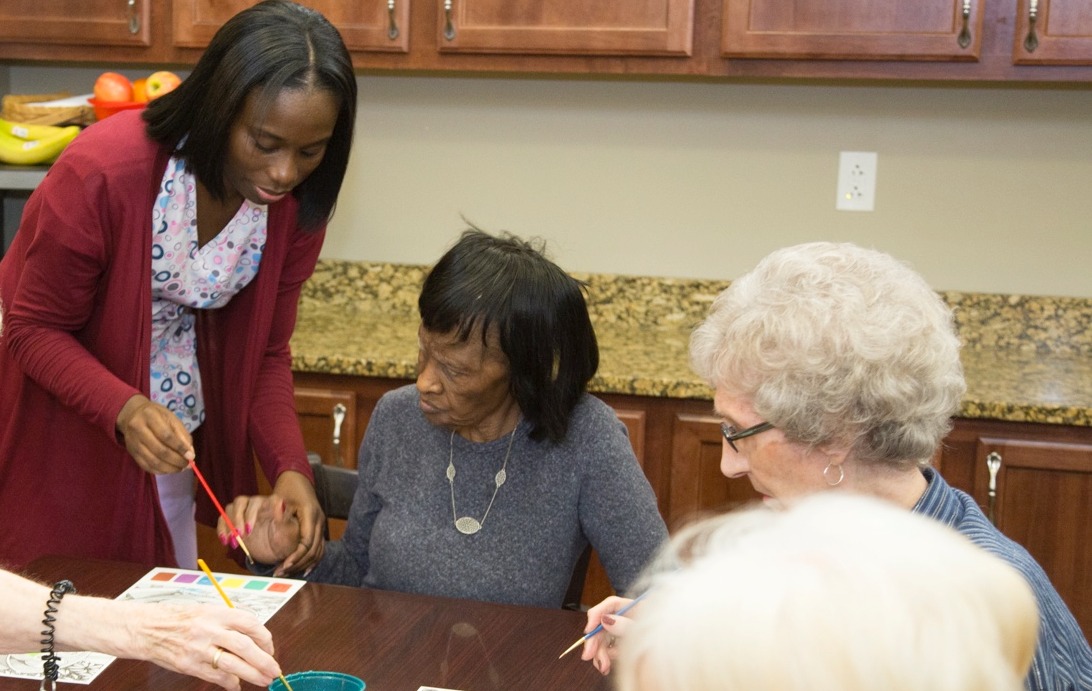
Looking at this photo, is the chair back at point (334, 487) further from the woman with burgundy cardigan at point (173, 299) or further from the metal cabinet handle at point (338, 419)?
the metal cabinet handle at point (338, 419)

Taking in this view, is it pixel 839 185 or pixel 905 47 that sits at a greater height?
pixel 905 47

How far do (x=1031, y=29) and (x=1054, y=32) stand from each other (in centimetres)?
5

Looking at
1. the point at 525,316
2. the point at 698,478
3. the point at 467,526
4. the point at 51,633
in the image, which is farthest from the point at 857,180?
the point at 51,633

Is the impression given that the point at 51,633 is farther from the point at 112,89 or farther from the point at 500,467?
the point at 112,89

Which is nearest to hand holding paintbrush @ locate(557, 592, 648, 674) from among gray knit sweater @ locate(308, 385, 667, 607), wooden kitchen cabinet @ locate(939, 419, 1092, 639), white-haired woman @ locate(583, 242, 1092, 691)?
white-haired woman @ locate(583, 242, 1092, 691)

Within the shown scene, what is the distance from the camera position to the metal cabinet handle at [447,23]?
2.88 m

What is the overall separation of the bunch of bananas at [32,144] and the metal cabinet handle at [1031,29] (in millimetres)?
2237

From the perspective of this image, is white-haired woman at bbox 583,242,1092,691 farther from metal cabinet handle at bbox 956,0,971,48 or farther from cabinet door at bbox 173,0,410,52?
cabinet door at bbox 173,0,410,52

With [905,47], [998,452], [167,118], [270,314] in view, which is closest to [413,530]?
[270,314]

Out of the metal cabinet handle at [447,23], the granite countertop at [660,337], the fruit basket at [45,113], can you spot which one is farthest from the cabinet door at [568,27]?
the fruit basket at [45,113]

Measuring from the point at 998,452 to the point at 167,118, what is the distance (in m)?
1.77

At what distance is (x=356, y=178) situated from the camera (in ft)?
11.2

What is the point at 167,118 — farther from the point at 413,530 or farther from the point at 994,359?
the point at 994,359

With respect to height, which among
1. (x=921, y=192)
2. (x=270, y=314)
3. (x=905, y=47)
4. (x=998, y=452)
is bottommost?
(x=998, y=452)
